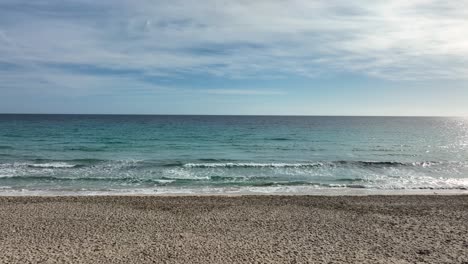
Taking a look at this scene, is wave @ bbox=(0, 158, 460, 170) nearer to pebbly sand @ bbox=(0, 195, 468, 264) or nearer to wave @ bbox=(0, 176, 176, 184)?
wave @ bbox=(0, 176, 176, 184)

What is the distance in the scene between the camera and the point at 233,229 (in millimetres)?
10336

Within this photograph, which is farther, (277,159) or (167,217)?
(277,159)

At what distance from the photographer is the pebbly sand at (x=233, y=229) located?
324 inches

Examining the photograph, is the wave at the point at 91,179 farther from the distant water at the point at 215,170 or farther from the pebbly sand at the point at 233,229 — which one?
the pebbly sand at the point at 233,229

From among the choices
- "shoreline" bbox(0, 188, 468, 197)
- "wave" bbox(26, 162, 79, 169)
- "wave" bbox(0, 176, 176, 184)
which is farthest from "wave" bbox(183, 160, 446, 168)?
"wave" bbox(26, 162, 79, 169)

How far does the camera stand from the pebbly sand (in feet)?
27.0

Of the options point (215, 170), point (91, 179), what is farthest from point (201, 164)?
point (91, 179)

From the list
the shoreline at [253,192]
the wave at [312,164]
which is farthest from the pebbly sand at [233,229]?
the wave at [312,164]

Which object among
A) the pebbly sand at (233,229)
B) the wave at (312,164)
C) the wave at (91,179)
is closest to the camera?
the pebbly sand at (233,229)

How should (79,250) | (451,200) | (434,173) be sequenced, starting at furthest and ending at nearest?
(434,173), (451,200), (79,250)

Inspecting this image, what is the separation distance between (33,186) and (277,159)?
682 inches

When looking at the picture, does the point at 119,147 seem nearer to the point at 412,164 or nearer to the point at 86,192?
the point at 86,192

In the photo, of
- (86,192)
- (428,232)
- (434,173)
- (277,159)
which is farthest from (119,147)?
(428,232)

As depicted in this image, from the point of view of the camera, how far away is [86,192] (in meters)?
16.7
